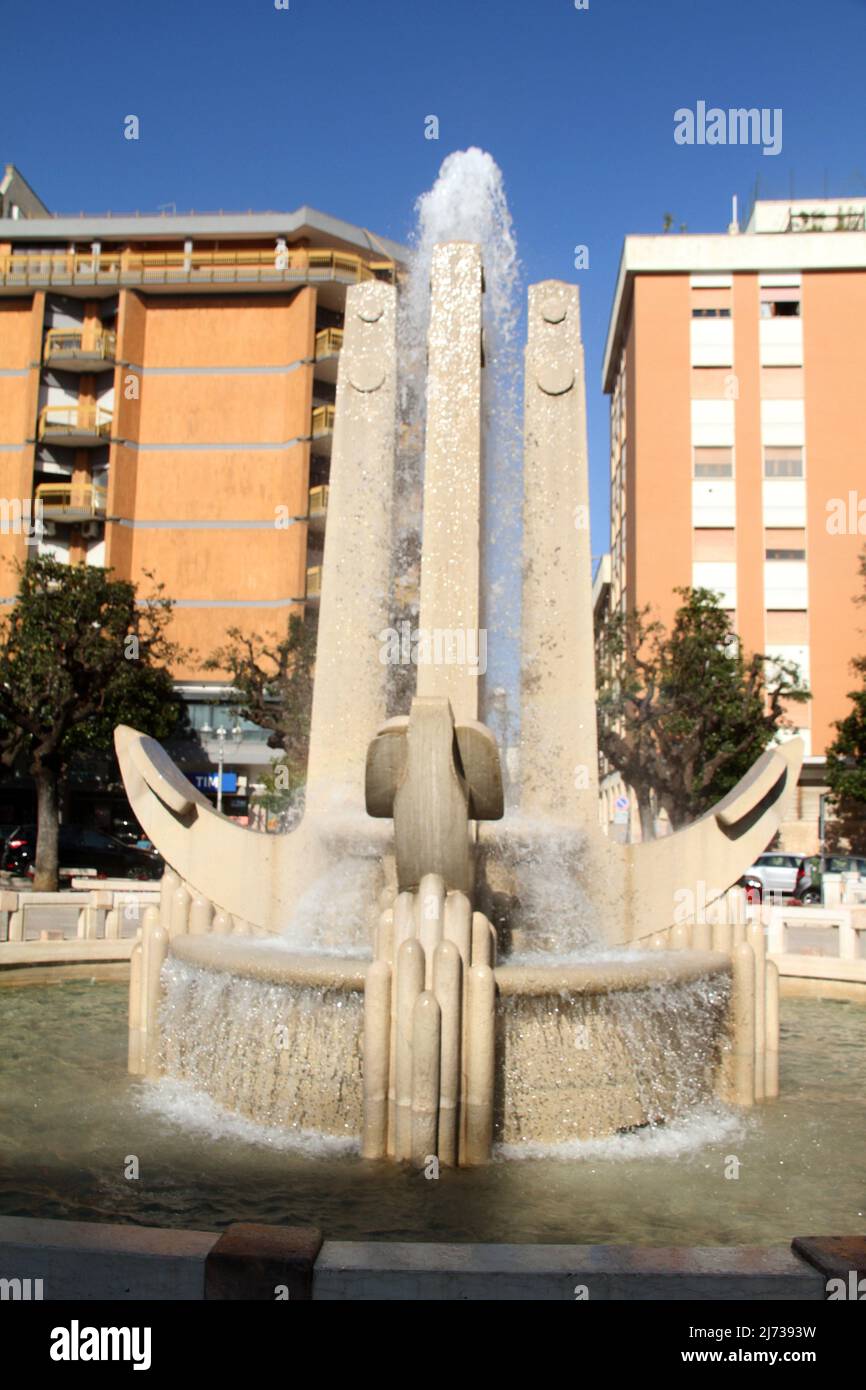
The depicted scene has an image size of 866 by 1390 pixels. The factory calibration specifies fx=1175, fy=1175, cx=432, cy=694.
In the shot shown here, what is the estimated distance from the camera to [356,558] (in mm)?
9477

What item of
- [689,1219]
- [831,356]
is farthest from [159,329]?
[689,1219]

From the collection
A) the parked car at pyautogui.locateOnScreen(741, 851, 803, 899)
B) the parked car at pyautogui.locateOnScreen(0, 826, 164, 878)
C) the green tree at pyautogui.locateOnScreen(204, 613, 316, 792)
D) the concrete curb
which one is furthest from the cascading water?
the parked car at pyautogui.locateOnScreen(741, 851, 803, 899)

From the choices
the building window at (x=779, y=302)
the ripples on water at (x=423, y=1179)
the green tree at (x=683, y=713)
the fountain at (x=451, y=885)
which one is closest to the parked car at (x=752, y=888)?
the green tree at (x=683, y=713)

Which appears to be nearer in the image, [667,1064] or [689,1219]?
[689,1219]

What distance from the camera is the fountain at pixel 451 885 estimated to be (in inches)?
234

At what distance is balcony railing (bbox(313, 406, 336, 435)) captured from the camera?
35594mm

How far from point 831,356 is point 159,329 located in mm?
21813

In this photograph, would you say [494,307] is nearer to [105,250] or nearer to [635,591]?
[635,591]

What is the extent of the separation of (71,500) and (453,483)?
3028cm

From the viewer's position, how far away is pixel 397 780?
6598mm

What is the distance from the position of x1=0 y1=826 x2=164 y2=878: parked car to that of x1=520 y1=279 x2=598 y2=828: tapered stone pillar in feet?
59.0

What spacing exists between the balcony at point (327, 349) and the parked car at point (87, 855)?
16512 mm

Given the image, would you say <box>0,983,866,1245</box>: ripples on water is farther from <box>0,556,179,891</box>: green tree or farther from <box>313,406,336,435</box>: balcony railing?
<box>313,406,336,435</box>: balcony railing

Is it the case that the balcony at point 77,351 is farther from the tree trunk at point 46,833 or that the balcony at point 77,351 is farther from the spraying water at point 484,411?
the spraying water at point 484,411
